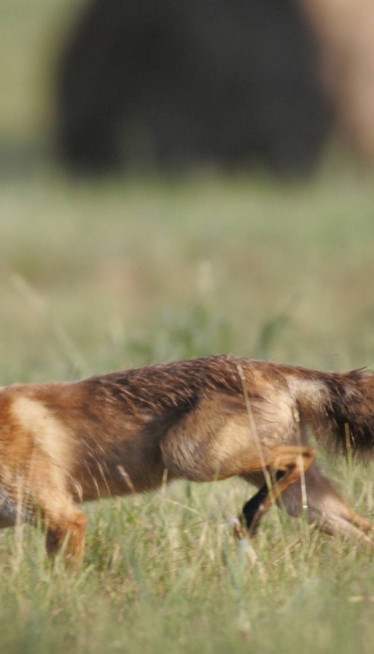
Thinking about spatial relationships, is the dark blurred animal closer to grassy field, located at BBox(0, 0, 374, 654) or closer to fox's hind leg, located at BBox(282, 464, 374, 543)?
grassy field, located at BBox(0, 0, 374, 654)

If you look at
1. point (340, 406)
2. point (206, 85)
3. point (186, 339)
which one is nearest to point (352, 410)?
point (340, 406)

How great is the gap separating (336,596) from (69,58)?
48.5ft

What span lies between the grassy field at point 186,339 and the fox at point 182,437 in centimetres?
14

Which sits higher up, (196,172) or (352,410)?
(196,172)

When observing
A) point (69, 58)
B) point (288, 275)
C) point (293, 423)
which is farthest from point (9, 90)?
point (293, 423)

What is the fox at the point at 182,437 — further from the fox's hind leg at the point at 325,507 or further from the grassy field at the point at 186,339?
the grassy field at the point at 186,339

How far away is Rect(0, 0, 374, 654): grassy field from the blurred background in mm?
39

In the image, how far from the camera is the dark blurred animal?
663 inches

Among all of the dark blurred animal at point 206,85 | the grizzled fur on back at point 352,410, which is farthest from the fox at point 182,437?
the dark blurred animal at point 206,85

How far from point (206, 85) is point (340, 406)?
497 inches

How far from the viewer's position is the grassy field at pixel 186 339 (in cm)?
396

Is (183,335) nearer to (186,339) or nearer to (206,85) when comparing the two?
(186,339)

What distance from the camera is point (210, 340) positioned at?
7637mm

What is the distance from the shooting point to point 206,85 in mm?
16984
